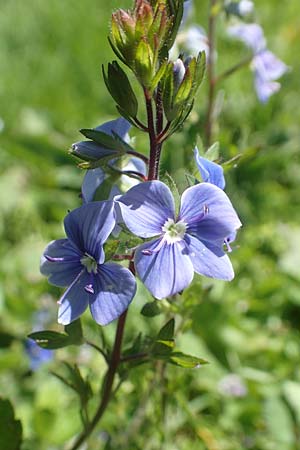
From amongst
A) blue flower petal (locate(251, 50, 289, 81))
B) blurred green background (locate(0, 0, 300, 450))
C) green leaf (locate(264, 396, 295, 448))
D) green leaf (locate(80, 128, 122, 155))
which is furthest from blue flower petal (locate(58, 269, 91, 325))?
blue flower petal (locate(251, 50, 289, 81))

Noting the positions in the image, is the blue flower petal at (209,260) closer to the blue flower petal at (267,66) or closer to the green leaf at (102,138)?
the green leaf at (102,138)

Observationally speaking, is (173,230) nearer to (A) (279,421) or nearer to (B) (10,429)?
(B) (10,429)

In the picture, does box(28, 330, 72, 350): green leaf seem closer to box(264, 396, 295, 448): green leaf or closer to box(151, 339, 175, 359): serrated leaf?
box(151, 339, 175, 359): serrated leaf

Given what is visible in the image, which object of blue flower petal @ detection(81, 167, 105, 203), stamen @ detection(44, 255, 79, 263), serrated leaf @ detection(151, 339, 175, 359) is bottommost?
serrated leaf @ detection(151, 339, 175, 359)

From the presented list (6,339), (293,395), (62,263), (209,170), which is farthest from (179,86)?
(6,339)

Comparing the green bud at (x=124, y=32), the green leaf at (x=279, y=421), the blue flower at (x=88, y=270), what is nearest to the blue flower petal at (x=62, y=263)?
the blue flower at (x=88, y=270)
